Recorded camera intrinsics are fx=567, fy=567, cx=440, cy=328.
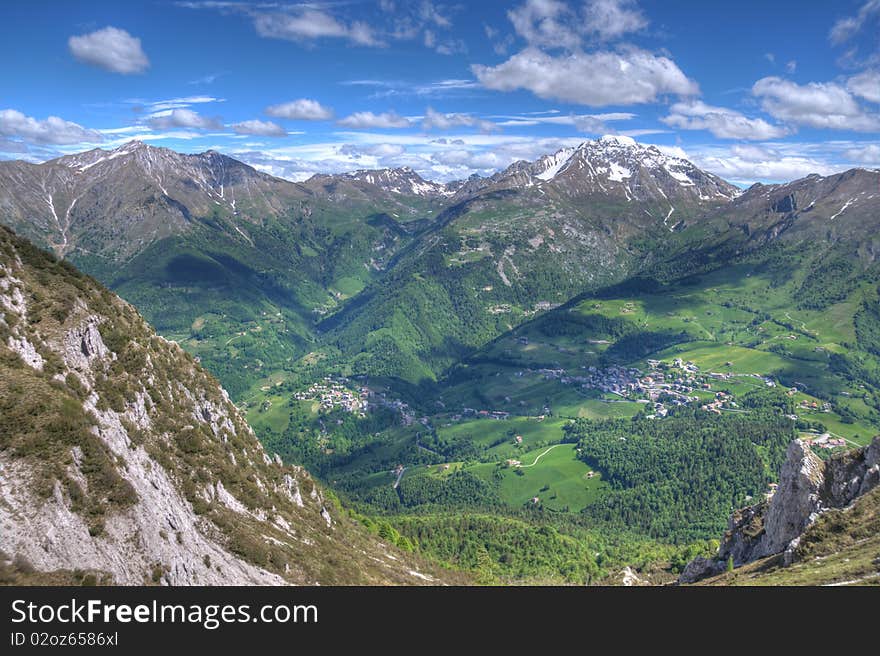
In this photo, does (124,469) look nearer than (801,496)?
Yes

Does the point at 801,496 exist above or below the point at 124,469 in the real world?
below

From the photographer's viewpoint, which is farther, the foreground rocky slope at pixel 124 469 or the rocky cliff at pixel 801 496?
the rocky cliff at pixel 801 496

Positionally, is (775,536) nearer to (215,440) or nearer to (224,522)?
(224,522)

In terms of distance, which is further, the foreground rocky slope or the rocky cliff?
the rocky cliff
